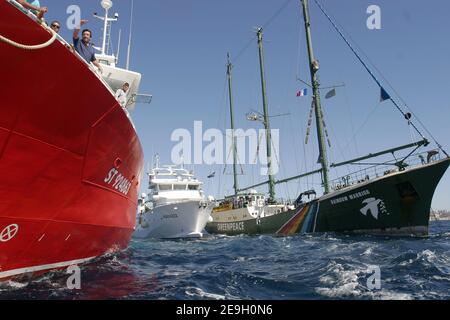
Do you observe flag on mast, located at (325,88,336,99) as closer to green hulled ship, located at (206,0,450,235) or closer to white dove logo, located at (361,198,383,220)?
green hulled ship, located at (206,0,450,235)

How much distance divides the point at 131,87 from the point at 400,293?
1173 cm

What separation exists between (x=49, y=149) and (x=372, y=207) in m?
18.3

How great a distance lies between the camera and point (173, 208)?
993 inches

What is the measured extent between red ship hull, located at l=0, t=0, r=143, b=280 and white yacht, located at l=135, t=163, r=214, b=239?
56.8 ft

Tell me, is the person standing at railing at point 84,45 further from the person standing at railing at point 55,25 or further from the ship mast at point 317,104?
the ship mast at point 317,104

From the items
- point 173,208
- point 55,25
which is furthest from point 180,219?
point 55,25

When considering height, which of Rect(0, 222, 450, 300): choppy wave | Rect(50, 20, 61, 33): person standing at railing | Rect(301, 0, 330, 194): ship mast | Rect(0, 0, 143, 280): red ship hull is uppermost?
Rect(301, 0, 330, 194): ship mast

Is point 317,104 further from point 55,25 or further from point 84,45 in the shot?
point 55,25

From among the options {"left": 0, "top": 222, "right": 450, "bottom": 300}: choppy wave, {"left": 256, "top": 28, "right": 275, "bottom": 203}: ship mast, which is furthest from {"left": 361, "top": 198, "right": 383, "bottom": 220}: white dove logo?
{"left": 256, "top": 28, "right": 275, "bottom": 203}: ship mast

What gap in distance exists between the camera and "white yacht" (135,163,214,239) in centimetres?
2525

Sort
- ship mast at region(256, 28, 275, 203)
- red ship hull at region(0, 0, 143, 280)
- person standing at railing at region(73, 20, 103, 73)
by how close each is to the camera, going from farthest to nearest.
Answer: ship mast at region(256, 28, 275, 203)
person standing at railing at region(73, 20, 103, 73)
red ship hull at region(0, 0, 143, 280)

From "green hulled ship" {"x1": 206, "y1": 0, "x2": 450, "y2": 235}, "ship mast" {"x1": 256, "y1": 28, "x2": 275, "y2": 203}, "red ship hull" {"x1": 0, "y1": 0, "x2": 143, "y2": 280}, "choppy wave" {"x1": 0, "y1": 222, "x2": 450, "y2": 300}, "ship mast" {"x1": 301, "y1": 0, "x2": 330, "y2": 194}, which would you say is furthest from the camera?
"ship mast" {"x1": 256, "y1": 28, "x2": 275, "y2": 203}

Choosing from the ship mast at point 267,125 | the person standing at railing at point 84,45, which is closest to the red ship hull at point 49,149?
the person standing at railing at point 84,45

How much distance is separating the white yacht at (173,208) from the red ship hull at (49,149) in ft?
56.8
